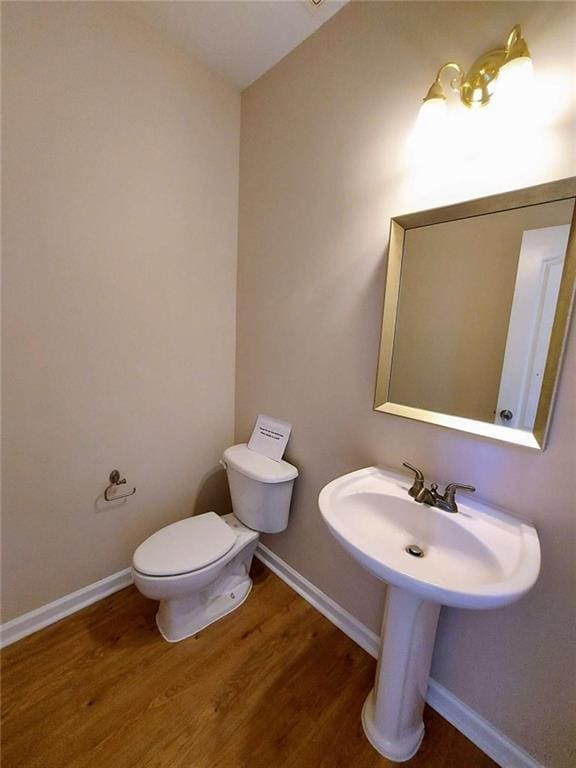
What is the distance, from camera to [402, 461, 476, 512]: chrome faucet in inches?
35.2

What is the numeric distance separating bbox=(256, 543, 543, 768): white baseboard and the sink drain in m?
0.58

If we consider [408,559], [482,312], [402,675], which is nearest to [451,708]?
[402,675]

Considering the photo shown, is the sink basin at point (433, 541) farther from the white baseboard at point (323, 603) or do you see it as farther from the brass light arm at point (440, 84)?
the brass light arm at point (440, 84)

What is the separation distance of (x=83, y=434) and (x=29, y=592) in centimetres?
69

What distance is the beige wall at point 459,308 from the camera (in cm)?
89

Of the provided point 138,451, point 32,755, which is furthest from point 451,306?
point 32,755

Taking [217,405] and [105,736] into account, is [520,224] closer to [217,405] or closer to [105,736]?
[217,405]

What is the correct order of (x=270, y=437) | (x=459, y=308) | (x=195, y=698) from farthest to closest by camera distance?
1. (x=270, y=437)
2. (x=195, y=698)
3. (x=459, y=308)

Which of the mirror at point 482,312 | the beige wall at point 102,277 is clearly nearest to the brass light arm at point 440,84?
the mirror at point 482,312

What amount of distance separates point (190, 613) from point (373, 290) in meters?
1.56

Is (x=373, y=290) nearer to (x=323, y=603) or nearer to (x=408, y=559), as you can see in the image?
(x=408, y=559)

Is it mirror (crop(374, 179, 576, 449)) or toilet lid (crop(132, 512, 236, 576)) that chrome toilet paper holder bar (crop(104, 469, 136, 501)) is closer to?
toilet lid (crop(132, 512, 236, 576))

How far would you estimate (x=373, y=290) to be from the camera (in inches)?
44.9

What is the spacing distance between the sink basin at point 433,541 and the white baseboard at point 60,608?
1.29m
